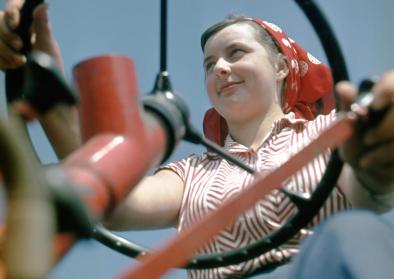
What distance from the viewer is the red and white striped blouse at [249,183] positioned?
0.82 meters

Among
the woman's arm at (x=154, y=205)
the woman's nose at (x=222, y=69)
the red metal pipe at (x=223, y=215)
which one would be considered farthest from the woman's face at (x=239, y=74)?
the red metal pipe at (x=223, y=215)

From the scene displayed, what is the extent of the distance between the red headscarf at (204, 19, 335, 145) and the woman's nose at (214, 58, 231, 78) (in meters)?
0.12

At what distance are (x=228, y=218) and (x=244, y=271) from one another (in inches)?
17.8

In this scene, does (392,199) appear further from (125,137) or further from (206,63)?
(206,63)

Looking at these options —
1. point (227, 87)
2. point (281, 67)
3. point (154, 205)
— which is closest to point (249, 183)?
Answer: point (154, 205)

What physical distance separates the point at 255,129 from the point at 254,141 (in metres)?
0.02

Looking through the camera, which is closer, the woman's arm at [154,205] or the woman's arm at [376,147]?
the woman's arm at [376,147]

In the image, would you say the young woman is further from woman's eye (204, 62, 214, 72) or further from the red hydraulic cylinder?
the red hydraulic cylinder

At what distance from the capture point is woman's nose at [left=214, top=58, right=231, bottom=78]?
1.12 metres

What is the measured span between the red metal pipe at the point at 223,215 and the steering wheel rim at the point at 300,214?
206 mm

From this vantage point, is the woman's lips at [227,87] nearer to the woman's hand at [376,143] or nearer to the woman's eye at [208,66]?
the woman's eye at [208,66]

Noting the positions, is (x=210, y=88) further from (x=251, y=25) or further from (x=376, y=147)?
(x=376, y=147)

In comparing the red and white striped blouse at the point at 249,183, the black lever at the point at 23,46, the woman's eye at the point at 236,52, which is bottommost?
the red and white striped blouse at the point at 249,183

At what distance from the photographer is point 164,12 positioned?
0.66 meters
